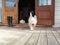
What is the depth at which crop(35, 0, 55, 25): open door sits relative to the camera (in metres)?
7.64

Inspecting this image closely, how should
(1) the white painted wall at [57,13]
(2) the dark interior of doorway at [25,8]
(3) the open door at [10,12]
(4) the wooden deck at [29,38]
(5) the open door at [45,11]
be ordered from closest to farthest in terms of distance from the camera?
(4) the wooden deck at [29,38], (5) the open door at [45,11], (1) the white painted wall at [57,13], (3) the open door at [10,12], (2) the dark interior of doorway at [25,8]

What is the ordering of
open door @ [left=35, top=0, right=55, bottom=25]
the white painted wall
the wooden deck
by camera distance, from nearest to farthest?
the wooden deck → open door @ [left=35, top=0, right=55, bottom=25] → the white painted wall

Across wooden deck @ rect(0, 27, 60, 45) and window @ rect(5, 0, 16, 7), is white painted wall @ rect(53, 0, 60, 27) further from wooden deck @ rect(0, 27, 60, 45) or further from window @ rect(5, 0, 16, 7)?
wooden deck @ rect(0, 27, 60, 45)

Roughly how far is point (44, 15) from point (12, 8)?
4.56 ft

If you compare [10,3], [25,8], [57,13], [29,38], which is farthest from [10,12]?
[29,38]

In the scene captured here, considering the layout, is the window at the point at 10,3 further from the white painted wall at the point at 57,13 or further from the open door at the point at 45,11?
the white painted wall at the point at 57,13

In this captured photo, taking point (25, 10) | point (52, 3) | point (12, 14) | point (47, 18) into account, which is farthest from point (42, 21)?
point (25, 10)

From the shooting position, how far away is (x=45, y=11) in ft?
25.3

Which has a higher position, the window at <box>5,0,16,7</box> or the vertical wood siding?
the window at <box>5,0,16,7</box>

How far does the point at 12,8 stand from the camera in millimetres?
8180

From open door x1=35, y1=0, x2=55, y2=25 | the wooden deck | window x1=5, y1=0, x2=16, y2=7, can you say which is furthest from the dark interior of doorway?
the wooden deck

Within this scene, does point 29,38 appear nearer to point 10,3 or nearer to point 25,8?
point 10,3

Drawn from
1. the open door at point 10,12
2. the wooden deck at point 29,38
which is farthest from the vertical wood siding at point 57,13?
the wooden deck at point 29,38

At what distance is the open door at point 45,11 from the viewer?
764cm
